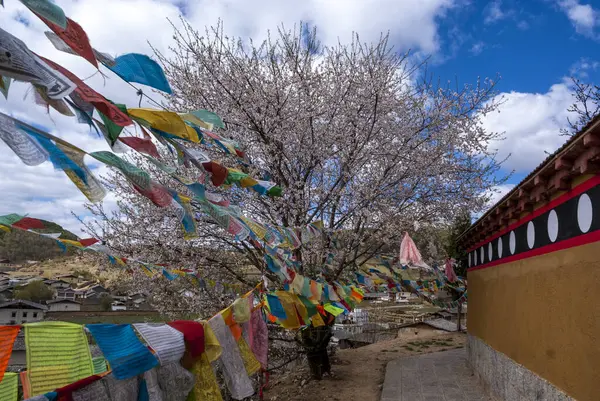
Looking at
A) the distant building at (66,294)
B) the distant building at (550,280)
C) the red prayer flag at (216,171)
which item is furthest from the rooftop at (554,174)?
the distant building at (66,294)

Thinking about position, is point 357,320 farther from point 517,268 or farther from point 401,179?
point 517,268

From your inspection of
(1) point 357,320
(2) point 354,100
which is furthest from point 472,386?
(1) point 357,320

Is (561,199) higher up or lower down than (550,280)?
higher up

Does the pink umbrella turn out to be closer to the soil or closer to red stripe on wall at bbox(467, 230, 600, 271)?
red stripe on wall at bbox(467, 230, 600, 271)

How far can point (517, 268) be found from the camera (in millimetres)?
6957

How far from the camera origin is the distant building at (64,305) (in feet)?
Answer: 103

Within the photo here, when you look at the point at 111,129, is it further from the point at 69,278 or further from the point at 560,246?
the point at 69,278

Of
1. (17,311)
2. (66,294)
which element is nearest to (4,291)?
(17,311)

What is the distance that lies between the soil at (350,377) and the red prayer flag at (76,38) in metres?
8.79

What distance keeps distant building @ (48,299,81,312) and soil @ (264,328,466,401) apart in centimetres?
2481

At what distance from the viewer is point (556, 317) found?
16.8 ft

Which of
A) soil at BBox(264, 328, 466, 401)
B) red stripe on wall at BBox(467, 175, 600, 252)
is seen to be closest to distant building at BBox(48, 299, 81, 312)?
soil at BBox(264, 328, 466, 401)

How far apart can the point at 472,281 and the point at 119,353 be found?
34.2ft

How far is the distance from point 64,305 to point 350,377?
28.8 m
